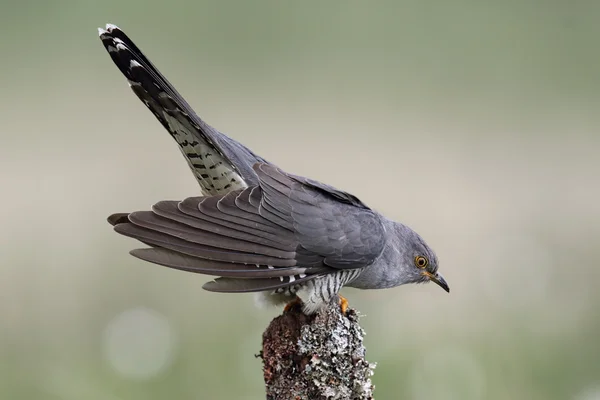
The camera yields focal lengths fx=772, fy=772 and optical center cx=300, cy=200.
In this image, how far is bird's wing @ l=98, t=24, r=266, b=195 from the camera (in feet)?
11.3

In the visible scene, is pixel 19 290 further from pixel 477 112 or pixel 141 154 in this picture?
pixel 477 112

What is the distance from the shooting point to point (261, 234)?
122 inches

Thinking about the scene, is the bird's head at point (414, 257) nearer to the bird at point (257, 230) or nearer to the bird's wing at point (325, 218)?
the bird at point (257, 230)

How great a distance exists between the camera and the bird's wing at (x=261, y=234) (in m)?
2.85

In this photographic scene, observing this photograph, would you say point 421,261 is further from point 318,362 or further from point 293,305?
point 318,362

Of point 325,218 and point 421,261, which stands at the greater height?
point 325,218

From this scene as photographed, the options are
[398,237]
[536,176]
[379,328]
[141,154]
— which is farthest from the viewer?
[536,176]

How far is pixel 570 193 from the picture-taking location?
6848 millimetres

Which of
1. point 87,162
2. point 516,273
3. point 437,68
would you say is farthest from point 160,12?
point 516,273

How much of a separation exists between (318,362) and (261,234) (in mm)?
643

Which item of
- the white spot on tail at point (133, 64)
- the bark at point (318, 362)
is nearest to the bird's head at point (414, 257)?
the bark at point (318, 362)

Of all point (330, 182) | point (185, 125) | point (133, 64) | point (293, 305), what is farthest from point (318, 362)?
point (330, 182)

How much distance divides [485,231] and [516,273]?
0.98 m

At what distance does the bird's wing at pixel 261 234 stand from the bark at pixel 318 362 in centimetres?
25
